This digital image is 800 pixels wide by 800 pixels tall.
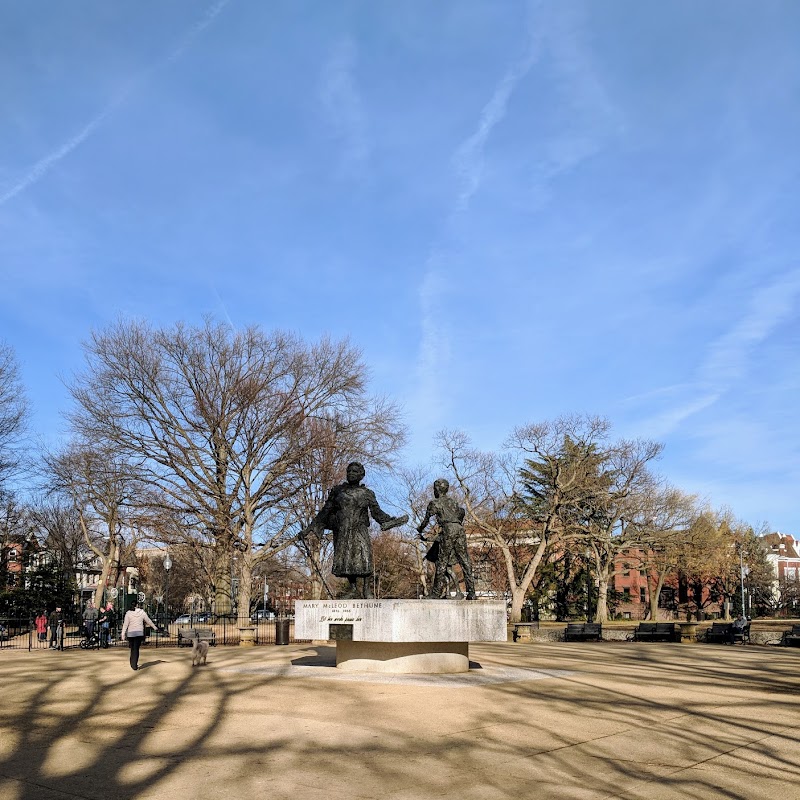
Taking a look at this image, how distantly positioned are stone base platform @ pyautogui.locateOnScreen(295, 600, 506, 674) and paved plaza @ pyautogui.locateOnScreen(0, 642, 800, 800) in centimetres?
66

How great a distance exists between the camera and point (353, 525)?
1627 centimetres

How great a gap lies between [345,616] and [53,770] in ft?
26.5

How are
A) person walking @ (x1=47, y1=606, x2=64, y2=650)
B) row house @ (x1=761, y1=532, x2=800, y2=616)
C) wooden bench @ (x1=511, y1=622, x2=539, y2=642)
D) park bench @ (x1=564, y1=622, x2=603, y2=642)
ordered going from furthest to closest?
row house @ (x1=761, y1=532, x2=800, y2=616)
park bench @ (x1=564, y1=622, x2=603, y2=642)
wooden bench @ (x1=511, y1=622, x2=539, y2=642)
person walking @ (x1=47, y1=606, x2=64, y2=650)

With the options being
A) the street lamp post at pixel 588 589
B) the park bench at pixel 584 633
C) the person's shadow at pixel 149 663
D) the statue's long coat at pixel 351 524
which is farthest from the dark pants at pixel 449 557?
the street lamp post at pixel 588 589

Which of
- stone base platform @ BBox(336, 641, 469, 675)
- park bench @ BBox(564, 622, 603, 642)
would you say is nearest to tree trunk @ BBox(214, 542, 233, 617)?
park bench @ BBox(564, 622, 603, 642)

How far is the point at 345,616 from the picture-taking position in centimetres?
1549

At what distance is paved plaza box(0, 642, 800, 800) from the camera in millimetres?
7266

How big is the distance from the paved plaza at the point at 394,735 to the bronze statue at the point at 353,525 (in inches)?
76.2

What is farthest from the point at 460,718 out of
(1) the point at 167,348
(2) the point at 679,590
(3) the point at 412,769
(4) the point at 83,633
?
(2) the point at 679,590

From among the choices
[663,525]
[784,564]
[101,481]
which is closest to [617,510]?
[663,525]

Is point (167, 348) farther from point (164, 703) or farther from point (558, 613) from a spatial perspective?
point (558, 613)

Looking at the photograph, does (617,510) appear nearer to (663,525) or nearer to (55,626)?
(663,525)

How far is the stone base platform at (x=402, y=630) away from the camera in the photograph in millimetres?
14914

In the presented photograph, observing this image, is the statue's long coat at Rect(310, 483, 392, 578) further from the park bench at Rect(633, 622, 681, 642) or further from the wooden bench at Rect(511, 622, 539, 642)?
the park bench at Rect(633, 622, 681, 642)
